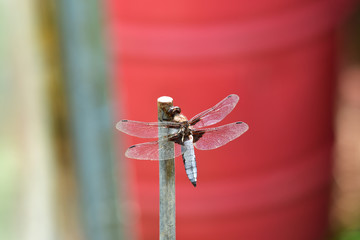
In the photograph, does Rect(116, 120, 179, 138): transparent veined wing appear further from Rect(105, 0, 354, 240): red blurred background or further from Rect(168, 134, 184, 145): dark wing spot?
Rect(105, 0, 354, 240): red blurred background

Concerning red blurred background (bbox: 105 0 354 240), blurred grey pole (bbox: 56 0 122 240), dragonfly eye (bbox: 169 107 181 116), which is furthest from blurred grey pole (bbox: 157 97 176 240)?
red blurred background (bbox: 105 0 354 240)

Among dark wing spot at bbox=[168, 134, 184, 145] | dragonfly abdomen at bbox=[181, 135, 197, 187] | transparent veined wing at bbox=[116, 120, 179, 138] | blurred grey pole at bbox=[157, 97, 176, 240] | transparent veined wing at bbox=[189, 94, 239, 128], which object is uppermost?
transparent veined wing at bbox=[189, 94, 239, 128]

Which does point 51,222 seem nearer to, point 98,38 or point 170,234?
point 98,38

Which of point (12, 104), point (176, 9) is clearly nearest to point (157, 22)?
point (176, 9)

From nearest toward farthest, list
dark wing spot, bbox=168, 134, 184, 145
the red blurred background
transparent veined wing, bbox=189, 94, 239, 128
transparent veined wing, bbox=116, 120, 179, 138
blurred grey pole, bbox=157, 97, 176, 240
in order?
blurred grey pole, bbox=157, 97, 176, 240 → dark wing spot, bbox=168, 134, 184, 145 → transparent veined wing, bbox=116, 120, 179, 138 → transparent veined wing, bbox=189, 94, 239, 128 → the red blurred background

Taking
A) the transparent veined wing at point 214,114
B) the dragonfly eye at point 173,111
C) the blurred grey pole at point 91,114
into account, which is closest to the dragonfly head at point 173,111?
the dragonfly eye at point 173,111

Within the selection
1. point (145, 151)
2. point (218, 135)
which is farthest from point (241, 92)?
point (145, 151)

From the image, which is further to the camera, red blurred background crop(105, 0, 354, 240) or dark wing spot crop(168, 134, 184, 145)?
red blurred background crop(105, 0, 354, 240)
